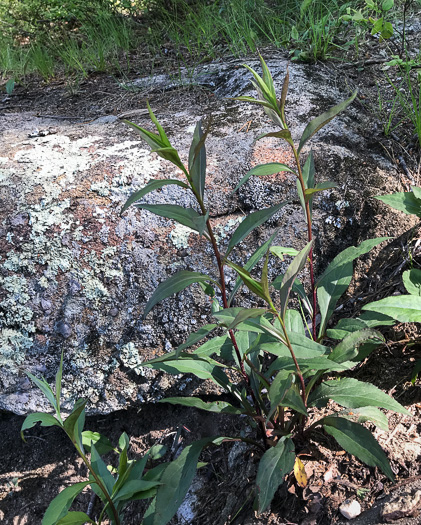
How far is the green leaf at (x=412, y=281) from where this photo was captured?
1689 mm

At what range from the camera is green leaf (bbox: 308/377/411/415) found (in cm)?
137

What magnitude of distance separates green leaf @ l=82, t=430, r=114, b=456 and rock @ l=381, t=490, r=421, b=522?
1.17 meters

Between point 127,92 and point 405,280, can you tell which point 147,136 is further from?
point 127,92

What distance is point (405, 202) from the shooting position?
1.83m

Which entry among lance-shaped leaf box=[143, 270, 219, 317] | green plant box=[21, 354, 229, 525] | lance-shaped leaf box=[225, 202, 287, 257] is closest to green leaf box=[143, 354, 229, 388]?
green plant box=[21, 354, 229, 525]

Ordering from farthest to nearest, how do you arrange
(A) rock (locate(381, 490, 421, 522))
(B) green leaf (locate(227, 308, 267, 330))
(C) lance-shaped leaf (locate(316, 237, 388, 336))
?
(C) lance-shaped leaf (locate(316, 237, 388, 336))
(A) rock (locate(381, 490, 421, 522))
(B) green leaf (locate(227, 308, 267, 330))

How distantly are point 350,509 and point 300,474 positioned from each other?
0.64 feet

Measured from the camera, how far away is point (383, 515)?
4.22 ft

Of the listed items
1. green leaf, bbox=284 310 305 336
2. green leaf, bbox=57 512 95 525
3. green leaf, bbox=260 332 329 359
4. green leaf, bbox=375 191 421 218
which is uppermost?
green leaf, bbox=375 191 421 218

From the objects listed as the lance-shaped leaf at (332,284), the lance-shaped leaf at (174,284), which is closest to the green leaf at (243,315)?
the lance-shaped leaf at (174,284)

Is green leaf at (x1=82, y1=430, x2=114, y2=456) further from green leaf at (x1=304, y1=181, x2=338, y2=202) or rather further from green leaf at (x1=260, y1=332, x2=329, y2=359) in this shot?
green leaf at (x1=304, y1=181, x2=338, y2=202)

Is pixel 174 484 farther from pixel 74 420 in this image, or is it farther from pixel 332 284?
pixel 332 284

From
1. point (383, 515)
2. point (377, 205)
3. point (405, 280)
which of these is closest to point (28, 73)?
point (377, 205)

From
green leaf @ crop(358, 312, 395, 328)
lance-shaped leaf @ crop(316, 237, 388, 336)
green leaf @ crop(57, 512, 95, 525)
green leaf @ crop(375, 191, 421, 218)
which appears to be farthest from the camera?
green leaf @ crop(375, 191, 421, 218)
